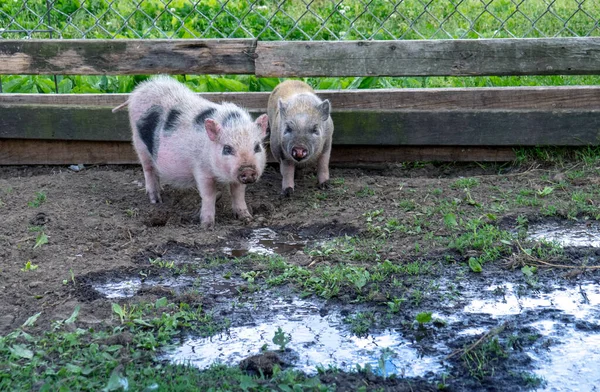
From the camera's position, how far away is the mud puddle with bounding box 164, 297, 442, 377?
12.1 ft

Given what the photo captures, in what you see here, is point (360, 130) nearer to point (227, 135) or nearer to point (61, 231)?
point (227, 135)

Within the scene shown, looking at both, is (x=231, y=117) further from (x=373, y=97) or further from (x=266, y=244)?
(x=373, y=97)

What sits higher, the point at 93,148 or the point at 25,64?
the point at 25,64

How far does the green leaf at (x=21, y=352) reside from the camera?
3693mm

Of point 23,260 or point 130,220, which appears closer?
point 23,260

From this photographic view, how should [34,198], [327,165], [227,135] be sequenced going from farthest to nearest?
[327,165] < [34,198] < [227,135]

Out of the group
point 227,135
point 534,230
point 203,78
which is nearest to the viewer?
point 534,230

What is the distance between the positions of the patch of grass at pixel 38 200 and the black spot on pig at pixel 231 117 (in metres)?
1.58

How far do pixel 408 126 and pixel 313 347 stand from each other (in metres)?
3.66

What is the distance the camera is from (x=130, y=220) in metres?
6.09

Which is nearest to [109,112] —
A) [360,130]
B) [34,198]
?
[34,198]

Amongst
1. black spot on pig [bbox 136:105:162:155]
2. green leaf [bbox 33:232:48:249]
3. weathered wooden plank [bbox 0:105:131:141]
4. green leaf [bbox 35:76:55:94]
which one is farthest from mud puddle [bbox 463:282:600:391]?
green leaf [bbox 35:76:55:94]

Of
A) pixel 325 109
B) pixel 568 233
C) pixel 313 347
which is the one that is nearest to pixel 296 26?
pixel 325 109

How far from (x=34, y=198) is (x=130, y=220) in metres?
0.91
